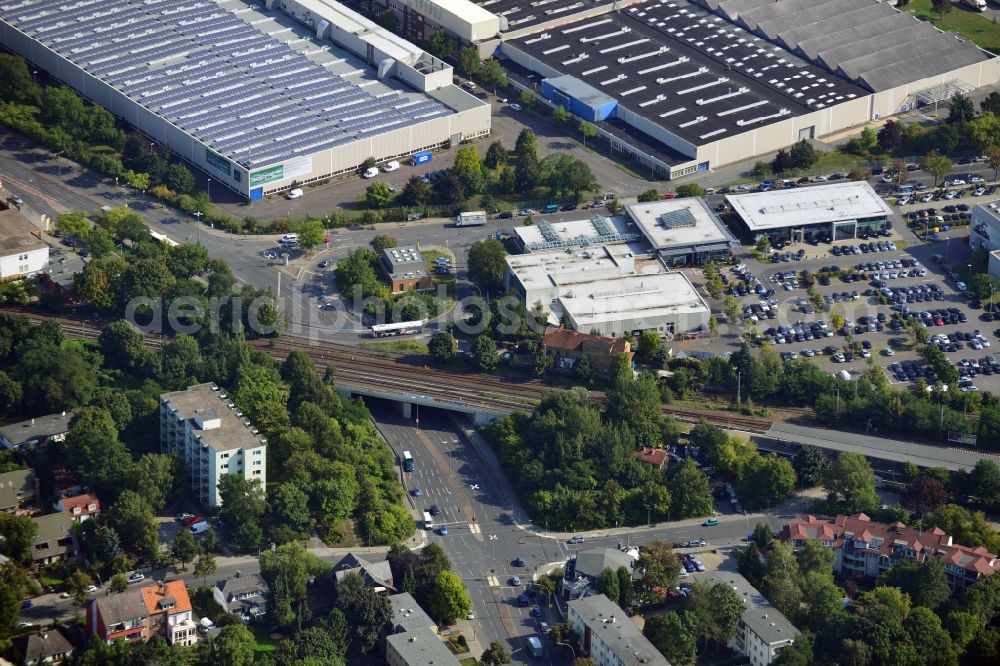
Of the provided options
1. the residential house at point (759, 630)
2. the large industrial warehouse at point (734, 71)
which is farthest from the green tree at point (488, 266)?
the residential house at point (759, 630)

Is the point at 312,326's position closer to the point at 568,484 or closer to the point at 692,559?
the point at 568,484

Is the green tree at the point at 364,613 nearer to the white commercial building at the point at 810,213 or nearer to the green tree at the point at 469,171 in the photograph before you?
the green tree at the point at 469,171

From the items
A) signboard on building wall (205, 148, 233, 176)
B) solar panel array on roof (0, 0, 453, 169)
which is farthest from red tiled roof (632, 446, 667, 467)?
signboard on building wall (205, 148, 233, 176)

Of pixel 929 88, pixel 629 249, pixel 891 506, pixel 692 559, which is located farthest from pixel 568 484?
pixel 929 88

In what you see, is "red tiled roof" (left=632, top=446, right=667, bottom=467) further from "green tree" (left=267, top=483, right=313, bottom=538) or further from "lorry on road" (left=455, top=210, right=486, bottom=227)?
"lorry on road" (left=455, top=210, right=486, bottom=227)

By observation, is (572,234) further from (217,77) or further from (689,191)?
(217,77)
